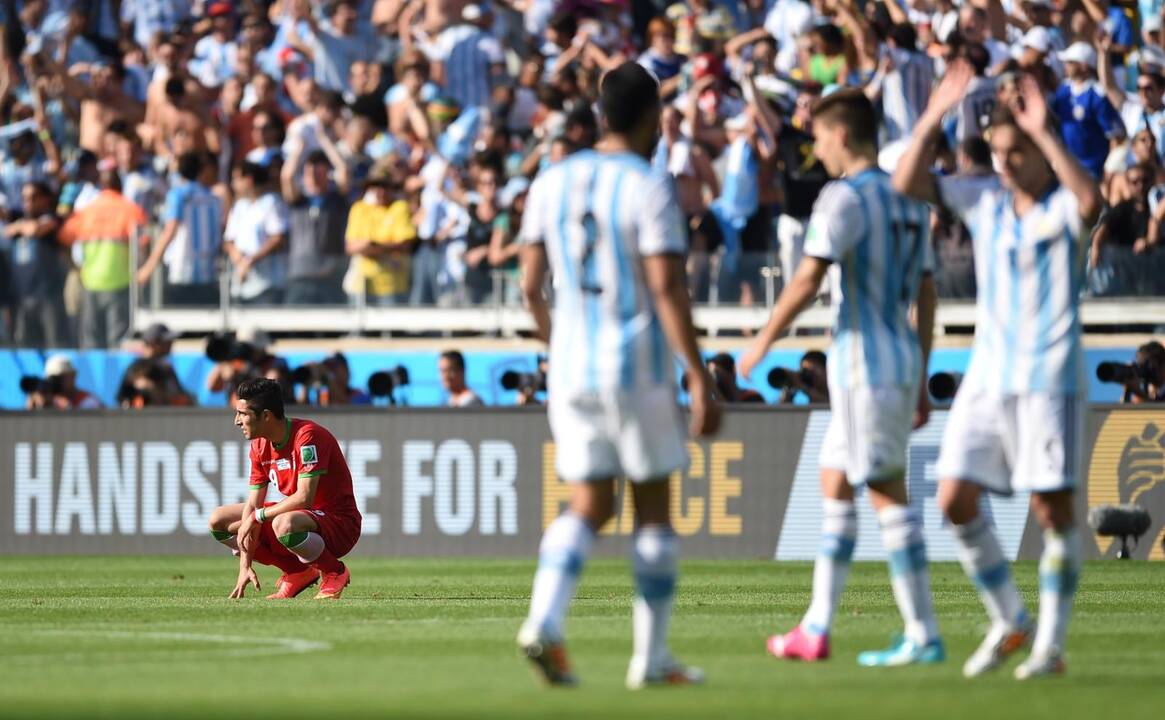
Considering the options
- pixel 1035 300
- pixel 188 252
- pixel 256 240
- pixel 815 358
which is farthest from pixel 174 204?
pixel 1035 300

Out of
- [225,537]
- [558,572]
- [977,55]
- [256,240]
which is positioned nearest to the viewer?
[558,572]

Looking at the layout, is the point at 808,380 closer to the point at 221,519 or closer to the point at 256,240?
the point at 256,240

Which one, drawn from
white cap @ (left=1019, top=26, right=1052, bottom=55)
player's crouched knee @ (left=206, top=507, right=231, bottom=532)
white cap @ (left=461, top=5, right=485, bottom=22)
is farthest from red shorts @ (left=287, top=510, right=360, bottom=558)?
white cap @ (left=461, top=5, right=485, bottom=22)

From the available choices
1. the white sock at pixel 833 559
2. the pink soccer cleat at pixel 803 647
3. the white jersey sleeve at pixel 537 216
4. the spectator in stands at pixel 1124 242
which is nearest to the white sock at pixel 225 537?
the pink soccer cleat at pixel 803 647

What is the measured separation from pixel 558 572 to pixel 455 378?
510 inches

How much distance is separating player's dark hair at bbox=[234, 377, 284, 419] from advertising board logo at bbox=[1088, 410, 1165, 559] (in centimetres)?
857

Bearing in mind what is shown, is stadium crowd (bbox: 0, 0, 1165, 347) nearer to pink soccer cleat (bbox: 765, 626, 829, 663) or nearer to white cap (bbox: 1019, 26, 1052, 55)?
white cap (bbox: 1019, 26, 1052, 55)

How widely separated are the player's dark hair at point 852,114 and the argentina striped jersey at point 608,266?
1.30 m

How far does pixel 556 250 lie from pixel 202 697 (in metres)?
2.07

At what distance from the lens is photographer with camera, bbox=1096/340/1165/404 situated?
1950cm

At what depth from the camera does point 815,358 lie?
2031 cm

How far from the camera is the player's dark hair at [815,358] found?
20297mm

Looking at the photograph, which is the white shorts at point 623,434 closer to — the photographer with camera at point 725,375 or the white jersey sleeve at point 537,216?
the white jersey sleeve at point 537,216

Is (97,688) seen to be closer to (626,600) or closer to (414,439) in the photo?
(626,600)
